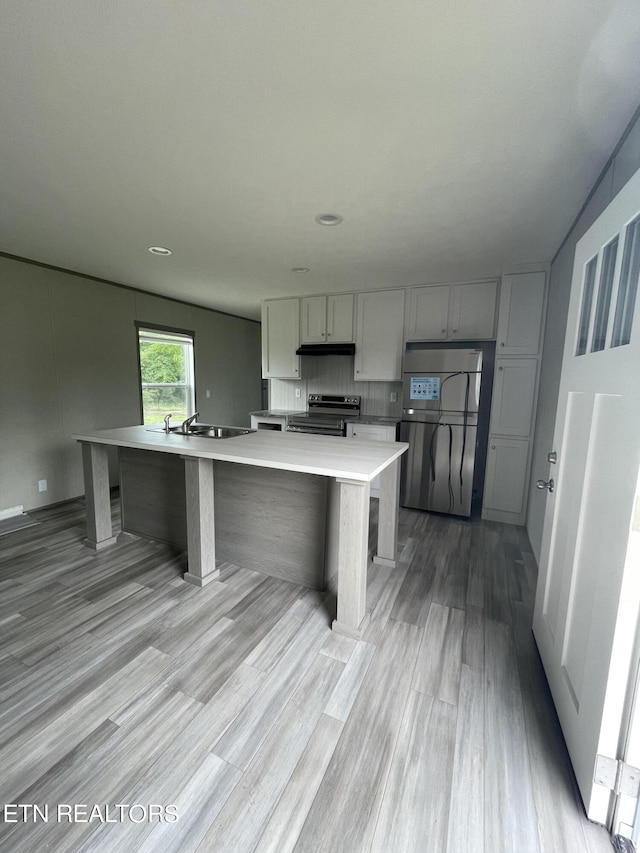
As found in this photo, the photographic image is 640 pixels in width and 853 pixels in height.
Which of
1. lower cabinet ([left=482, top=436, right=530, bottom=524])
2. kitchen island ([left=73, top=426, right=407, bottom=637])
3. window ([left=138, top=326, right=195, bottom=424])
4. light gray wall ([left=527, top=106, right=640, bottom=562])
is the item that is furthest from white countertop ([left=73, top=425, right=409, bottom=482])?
window ([left=138, top=326, right=195, bottom=424])

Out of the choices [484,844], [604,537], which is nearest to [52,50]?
[604,537]

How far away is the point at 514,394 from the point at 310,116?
2.84 metres

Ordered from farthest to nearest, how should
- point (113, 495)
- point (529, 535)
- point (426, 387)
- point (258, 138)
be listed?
1. point (113, 495)
2. point (426, 387)
3. point (529, 535)
4. point (258, 138)

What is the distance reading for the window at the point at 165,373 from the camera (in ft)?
15.1

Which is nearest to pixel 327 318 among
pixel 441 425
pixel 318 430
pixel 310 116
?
pixel 318 430

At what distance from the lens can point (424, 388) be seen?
361cm

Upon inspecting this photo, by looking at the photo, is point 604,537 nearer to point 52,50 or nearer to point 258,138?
point 258,138

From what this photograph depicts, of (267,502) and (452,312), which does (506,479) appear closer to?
(452,312)

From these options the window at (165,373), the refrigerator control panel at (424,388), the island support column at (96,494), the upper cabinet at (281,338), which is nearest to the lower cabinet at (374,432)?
the refrigerator control panel at (424,388)

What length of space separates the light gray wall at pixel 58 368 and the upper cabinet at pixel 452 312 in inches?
125

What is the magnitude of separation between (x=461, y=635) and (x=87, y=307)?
449 centimetres

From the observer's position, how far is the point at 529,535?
3.08 metres

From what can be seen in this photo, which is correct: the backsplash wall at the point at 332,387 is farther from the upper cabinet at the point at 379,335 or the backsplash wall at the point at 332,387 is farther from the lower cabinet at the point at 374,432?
the lower cabinet at the point at 374,432

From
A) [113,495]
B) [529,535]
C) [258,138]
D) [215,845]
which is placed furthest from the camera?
[113,495]
